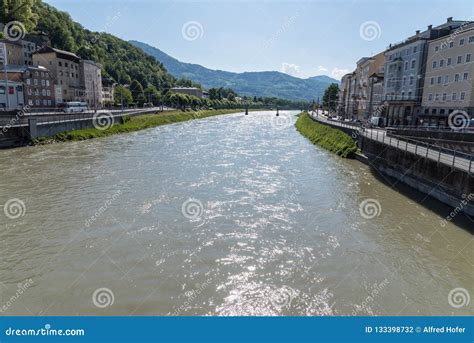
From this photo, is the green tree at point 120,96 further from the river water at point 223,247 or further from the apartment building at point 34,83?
the river water at point 223,247

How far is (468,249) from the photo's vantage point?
48.1 ft

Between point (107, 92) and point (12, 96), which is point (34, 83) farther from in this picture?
point (107, 92)

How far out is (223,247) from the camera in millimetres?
14031

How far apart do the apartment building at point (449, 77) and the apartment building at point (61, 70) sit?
77.6 m

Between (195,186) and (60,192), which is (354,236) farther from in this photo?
(60,192)

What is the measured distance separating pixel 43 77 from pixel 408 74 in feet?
244

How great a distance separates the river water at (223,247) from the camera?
1052 centimetres

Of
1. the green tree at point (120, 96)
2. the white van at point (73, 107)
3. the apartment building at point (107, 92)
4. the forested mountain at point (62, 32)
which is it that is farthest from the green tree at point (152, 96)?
the white van at point (73, 107)

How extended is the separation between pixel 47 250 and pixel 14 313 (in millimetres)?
3949

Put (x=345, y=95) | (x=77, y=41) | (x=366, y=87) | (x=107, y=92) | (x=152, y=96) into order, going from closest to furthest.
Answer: (x=366, y=87), (x=107, y=92), (x=345, y=95), (x=152, y=96), (x=77, y=41)

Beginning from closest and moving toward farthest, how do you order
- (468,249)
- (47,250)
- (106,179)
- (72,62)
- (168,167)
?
(47,250), (468,249), (106,179), (168,167), (72,62)

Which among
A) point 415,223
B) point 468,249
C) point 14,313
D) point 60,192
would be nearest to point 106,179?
point 60,192

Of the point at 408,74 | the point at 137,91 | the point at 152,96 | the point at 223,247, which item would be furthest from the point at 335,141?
the point at 152,96

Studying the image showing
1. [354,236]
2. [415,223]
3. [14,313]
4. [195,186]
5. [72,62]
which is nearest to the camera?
[14,313]
